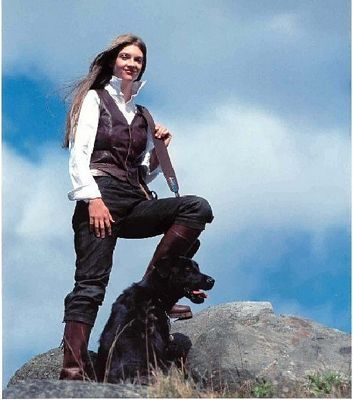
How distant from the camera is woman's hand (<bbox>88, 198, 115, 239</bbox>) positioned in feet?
24.6

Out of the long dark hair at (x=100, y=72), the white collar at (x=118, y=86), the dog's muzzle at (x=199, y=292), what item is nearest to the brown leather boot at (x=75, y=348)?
the dog's muzzle at (x=199, y=292)

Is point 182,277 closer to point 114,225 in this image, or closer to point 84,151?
point 114,225

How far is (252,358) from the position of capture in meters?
7.82

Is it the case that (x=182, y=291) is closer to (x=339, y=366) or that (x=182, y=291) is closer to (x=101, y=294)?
(x=101, y=294)

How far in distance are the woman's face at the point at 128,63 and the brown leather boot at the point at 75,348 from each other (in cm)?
215

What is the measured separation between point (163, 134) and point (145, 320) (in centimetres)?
164

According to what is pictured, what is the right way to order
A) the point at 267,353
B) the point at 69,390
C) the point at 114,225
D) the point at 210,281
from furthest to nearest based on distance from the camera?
the point at 267,353 < the point at 114,225 < the point at 210,281 < the point at 69,390

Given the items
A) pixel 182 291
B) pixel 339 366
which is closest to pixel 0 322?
pixel 182 291

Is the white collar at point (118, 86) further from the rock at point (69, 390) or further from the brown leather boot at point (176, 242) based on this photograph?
the rock at point (69, 390)

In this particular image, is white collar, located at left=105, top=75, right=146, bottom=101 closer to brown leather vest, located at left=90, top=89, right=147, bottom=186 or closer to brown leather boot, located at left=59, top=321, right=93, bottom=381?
brown leather vest, located at left=90, top=89, right=147, bottom=186

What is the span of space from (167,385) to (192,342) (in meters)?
1.62

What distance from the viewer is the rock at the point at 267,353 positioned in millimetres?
7652

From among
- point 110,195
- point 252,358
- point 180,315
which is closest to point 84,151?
point 110,195

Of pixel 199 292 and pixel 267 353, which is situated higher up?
pixel 199 292
